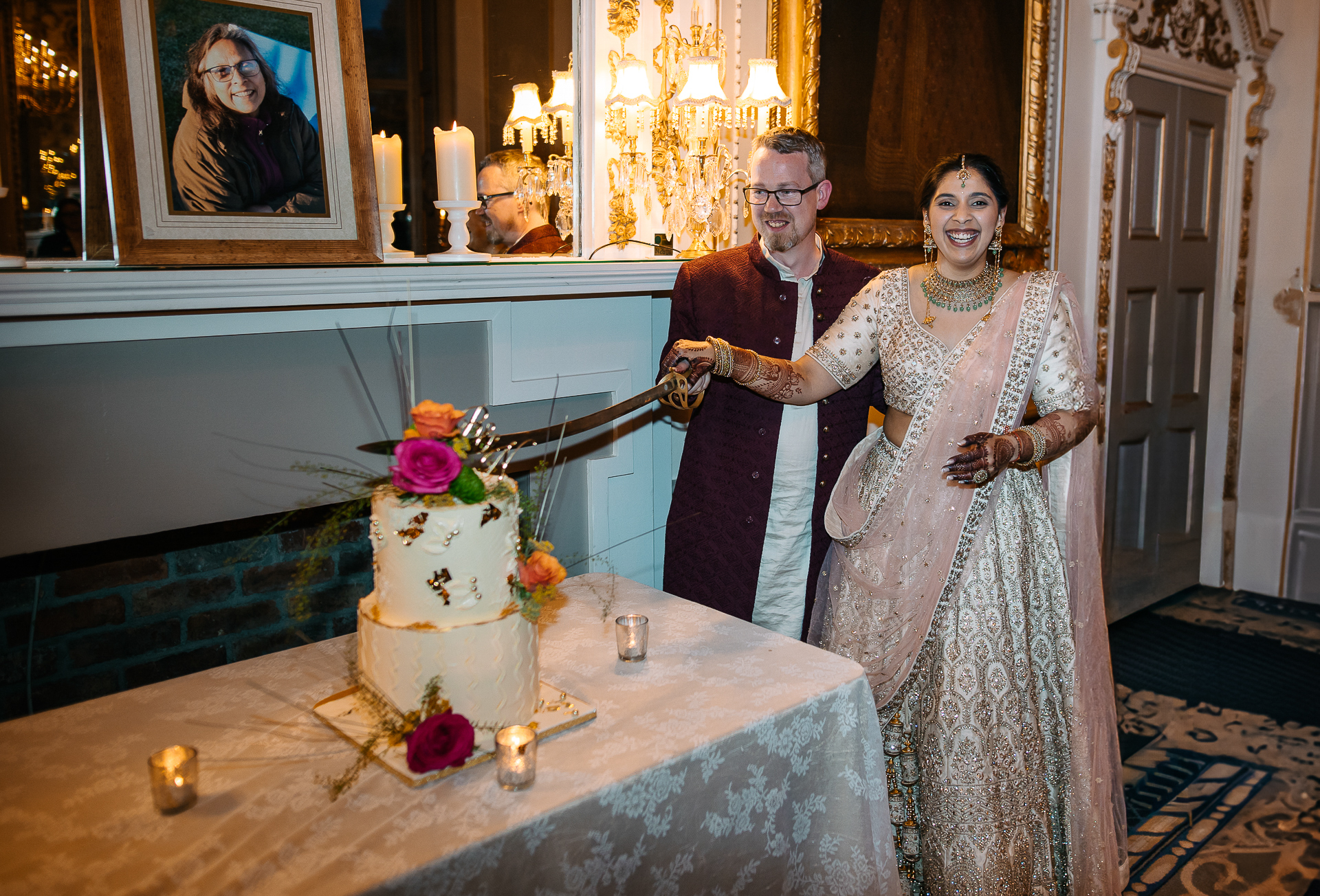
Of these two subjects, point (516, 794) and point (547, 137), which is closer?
point (516, 794)

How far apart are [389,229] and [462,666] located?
1033 millimetres

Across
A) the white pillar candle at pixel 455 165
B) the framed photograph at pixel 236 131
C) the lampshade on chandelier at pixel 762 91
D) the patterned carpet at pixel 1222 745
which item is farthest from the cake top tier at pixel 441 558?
the patterned carpet at pixel 1222 745

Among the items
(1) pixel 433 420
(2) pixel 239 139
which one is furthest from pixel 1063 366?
(2) pixel 239 139

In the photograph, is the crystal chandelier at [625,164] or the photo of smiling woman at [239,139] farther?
the crystal chandelier at [625,164]

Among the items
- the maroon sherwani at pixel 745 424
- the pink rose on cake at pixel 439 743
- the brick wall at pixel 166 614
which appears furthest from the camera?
the maroon sherwani at pixel 745 424

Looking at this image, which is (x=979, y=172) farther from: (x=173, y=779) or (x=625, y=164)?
(x=173, y=779)

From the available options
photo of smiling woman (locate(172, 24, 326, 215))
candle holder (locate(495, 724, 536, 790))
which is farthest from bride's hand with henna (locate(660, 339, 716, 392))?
candle holder (locate(495, 724, 536, 790))

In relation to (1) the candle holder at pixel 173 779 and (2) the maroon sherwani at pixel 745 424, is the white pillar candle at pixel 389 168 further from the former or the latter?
(1) the candle holder at pixel 173 779

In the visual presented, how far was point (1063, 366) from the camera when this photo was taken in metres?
1.93

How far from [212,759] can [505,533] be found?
45 cm

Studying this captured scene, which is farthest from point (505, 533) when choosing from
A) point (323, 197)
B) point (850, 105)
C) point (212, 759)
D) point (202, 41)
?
point (850, 105)

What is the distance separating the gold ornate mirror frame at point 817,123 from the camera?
8.29 ft

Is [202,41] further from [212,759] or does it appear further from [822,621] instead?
[822,621]

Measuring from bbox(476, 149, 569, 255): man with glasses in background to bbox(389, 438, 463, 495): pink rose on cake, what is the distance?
3.37 feet
